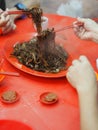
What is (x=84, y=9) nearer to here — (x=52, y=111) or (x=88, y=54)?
(x=88, y=54)

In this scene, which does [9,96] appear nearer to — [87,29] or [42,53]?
[42,53]

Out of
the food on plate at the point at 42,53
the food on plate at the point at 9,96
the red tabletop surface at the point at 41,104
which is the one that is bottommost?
the red tabletop surface at the point at 41,104

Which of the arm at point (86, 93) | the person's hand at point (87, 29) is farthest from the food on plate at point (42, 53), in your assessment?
the arm at point (86, 93)

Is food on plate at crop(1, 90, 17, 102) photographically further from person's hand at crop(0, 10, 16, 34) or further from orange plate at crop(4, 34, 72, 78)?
person's hand at crop(0, 10, 16, 34)

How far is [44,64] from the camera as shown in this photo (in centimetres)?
151

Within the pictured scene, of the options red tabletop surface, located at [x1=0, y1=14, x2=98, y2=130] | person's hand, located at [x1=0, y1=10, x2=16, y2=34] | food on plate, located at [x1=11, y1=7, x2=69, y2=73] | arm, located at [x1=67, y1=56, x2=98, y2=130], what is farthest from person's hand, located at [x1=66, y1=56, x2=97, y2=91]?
person's hand, located at [x1=0, y1=10, x2=16, y2=34]

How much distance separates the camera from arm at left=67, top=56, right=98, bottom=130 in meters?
1.08

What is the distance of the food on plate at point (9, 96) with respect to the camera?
48.7 inches

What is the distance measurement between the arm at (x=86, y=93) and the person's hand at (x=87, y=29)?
1.36 ft

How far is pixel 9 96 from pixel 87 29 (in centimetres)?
66

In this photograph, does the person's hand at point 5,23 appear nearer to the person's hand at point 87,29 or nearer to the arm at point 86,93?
the person's hand at point 87,29

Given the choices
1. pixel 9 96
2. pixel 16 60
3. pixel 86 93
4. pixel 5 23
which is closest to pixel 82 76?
pixel 86 93

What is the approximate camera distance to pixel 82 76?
1187 mm

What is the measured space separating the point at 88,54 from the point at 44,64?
1.00ft
